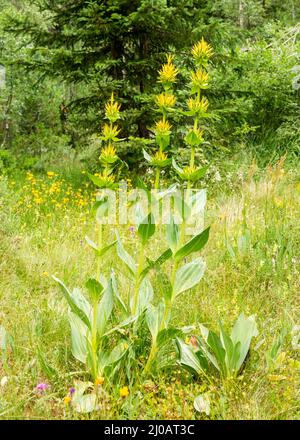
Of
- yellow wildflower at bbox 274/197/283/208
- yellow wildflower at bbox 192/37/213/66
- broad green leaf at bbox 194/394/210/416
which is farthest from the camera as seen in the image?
yellow wildflower at bbox 274/197/283/208

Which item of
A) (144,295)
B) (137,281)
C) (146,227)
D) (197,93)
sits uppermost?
(197,93)

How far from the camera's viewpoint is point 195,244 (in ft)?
7.21

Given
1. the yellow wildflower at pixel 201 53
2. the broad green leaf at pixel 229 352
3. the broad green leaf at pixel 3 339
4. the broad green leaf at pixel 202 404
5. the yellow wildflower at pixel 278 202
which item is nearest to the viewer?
the broad green leaf at pixel 202 404

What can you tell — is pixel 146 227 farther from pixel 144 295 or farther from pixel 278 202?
pixel 278 202

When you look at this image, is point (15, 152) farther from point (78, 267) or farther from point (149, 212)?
point (149, 212)

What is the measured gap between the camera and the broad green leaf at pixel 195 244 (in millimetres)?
2166

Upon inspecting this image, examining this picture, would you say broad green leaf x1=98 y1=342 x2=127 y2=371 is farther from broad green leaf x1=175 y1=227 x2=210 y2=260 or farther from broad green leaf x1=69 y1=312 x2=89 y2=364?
broad green leaf x1=175 y1=227 x2=210 y2=260

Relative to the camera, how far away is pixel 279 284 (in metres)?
3.21

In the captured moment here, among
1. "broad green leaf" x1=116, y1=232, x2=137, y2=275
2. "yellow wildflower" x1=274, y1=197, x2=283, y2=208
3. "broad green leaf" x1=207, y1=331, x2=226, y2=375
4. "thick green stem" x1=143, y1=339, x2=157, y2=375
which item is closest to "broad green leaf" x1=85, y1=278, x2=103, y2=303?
"broad green leaf" x1=116, y1=232, x2=137, y2=275

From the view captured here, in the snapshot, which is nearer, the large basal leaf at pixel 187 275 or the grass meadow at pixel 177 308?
the grass meadow at pixel 177 308

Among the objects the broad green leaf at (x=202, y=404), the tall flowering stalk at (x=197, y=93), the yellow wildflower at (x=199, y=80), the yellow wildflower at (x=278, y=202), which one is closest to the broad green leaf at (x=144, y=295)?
the broad green leaf at (x=202, y=404)

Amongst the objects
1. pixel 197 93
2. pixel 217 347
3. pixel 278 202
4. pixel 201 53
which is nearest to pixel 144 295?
pixel 217 347

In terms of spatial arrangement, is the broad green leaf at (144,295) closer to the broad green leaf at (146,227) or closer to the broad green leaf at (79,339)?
the broad green leaf at (79,339)

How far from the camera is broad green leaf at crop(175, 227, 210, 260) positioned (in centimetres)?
217
